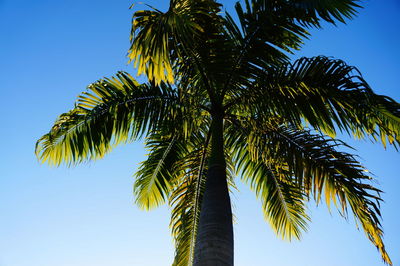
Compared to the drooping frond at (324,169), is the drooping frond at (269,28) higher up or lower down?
higher up

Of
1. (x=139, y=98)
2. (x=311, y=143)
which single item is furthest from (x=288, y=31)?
(x=139, y=98)

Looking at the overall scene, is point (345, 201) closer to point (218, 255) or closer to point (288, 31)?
point (218, 255)

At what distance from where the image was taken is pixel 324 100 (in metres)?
4.38

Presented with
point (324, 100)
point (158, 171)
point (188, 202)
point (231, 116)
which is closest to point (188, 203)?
point (188, 202)

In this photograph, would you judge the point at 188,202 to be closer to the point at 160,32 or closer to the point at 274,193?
the point at 274,193

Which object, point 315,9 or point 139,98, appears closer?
point 315,9

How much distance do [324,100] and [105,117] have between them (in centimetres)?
372

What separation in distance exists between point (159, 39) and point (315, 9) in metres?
2.40

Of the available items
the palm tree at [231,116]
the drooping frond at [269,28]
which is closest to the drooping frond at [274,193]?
A: the palm tree at [231,116]

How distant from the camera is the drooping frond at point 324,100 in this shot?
399 centimetres

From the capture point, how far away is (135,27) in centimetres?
407

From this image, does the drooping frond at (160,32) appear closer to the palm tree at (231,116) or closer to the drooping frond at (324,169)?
the palm tree at (231,116)

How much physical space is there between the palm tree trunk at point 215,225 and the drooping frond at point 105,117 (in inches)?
64.0

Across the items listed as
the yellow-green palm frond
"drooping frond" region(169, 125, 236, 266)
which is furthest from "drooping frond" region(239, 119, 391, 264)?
"drooping frond" region(169, 125, 236, 266)
